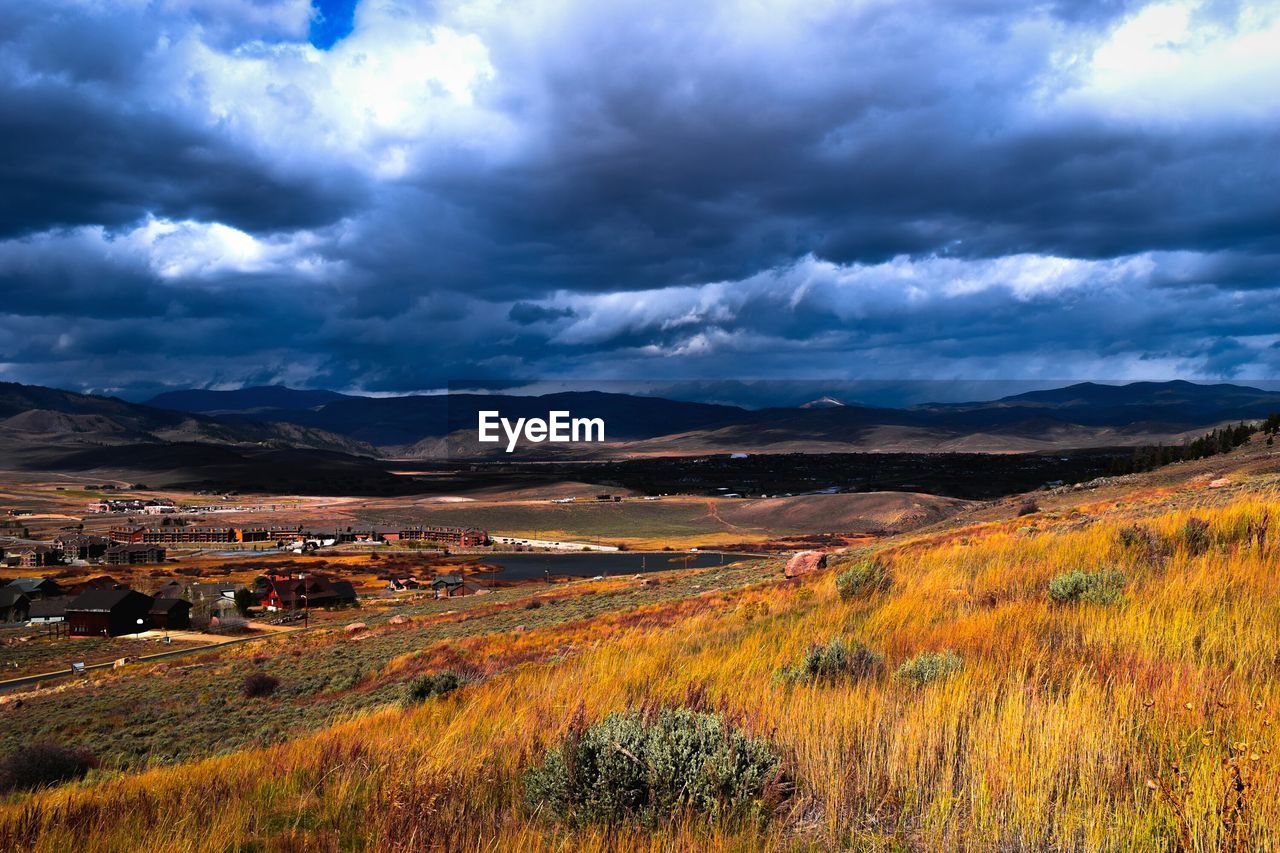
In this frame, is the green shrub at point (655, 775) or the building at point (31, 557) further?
the building at point (31, 557)

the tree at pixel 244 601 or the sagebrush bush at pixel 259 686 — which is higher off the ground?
the sagebrush bush at pixel 259 686

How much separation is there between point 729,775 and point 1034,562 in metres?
7.68

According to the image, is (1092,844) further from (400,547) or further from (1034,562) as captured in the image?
(400,547)

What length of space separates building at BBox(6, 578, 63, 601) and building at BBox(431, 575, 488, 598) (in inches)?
1371

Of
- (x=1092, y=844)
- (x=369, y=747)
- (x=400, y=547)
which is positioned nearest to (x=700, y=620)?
(x=369, y=747)

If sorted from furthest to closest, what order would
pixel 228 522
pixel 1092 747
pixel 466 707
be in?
pixel 228 522 → pixel 466 707 → pixel 1092 747

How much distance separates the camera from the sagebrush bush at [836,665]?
557 cm

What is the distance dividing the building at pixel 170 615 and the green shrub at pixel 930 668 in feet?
215

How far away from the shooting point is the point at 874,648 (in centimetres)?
651

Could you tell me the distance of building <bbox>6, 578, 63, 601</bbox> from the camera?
2694 inches

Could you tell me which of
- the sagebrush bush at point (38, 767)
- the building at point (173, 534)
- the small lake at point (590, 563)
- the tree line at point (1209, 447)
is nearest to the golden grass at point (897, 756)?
the sagebrush bush at point (38, 767)

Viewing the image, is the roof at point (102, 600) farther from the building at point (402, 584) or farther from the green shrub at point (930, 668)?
the green shrub at point (930, 668)

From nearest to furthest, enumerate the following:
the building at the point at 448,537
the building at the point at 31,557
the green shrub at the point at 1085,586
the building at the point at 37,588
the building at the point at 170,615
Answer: the green shrub at the point at 1085,586 < the building at the point at 170,615 < the building at the point at 37,588 < the building at the point at 31,557 < the building at the point at 448,537

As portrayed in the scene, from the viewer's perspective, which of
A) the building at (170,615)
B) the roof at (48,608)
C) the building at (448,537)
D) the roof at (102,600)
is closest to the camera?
the roof at (102,600)
